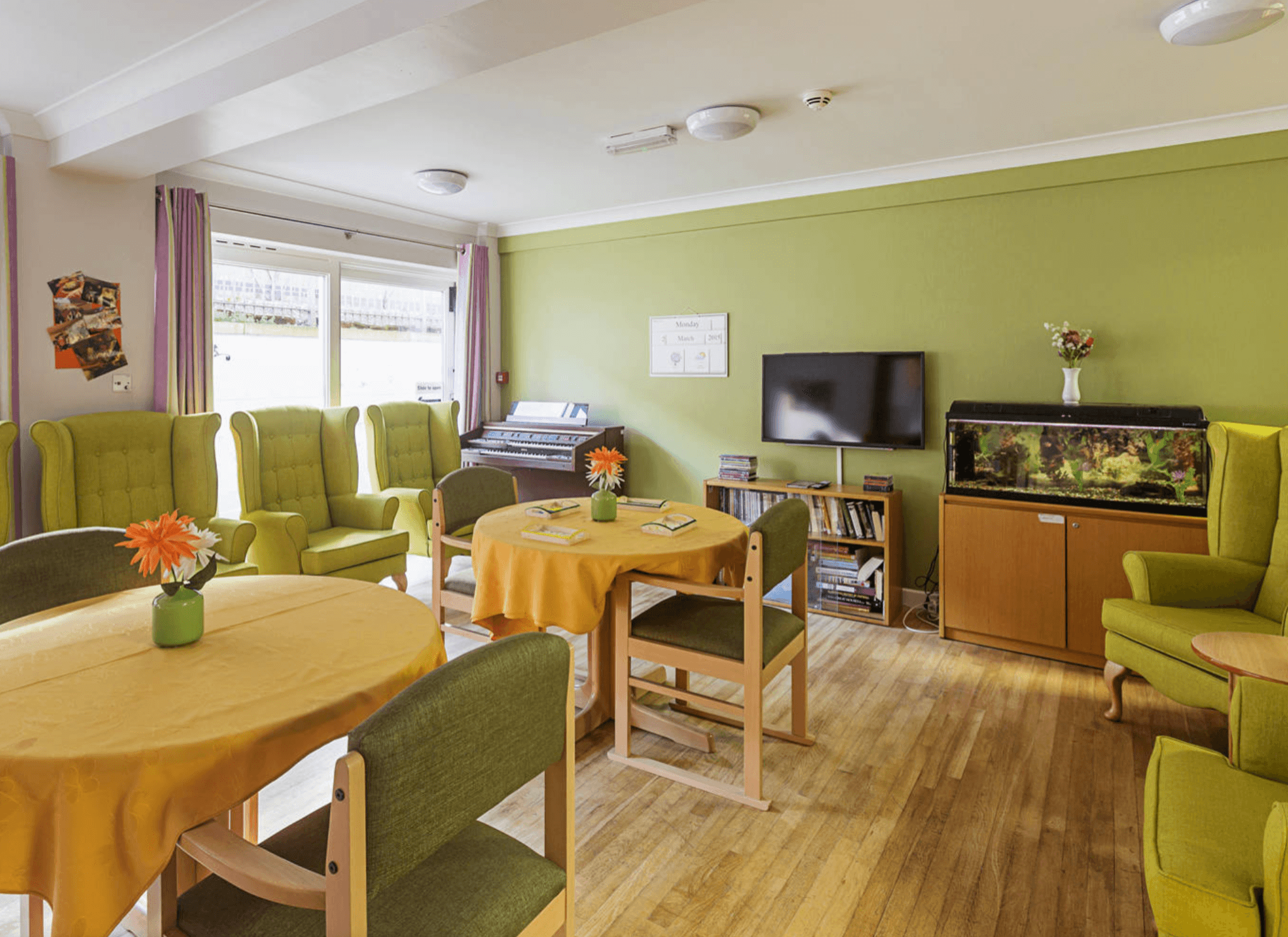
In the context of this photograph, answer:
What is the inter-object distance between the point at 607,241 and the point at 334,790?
501 cm

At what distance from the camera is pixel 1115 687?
9.71 feet

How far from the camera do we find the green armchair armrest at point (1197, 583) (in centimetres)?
288

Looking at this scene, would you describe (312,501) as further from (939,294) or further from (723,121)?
(939,294)

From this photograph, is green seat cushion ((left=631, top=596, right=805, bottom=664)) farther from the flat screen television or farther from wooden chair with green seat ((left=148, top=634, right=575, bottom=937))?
the flat screen television

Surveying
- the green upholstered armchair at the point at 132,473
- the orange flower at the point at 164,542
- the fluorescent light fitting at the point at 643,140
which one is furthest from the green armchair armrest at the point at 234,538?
the fluorescent light fitting at the point at 643,140

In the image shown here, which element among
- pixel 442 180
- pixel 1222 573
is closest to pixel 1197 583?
pixel 1222 573

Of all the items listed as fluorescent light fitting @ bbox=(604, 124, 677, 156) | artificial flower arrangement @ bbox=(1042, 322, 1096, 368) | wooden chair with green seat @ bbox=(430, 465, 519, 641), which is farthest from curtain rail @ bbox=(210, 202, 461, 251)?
artificial flower arrangement @ bbox=(1042, 322, 1096, 368)

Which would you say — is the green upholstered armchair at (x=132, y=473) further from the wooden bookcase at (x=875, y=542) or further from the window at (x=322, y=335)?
the wooden bookcase at (x=875, y=542)

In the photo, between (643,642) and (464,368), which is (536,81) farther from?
(464,368)

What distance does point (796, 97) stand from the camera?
3.21 meters

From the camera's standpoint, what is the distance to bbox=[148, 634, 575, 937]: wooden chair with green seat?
0.99 meters

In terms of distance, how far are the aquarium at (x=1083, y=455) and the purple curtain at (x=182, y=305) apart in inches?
165

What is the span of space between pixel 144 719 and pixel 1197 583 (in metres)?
3.44

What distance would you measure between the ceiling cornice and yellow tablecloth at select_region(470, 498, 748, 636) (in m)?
2.65
